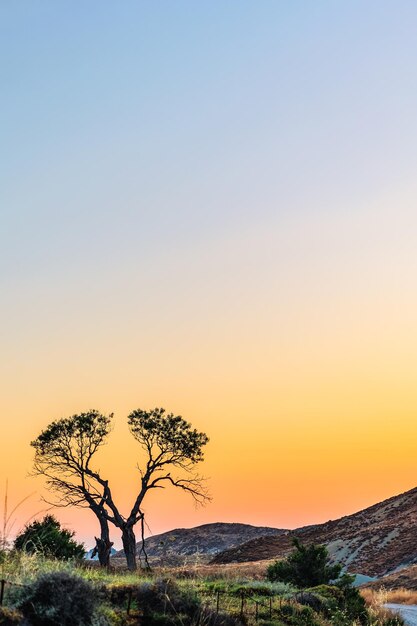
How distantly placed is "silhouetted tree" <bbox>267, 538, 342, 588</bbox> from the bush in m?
20.4

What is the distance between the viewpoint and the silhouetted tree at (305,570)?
30.3 meters

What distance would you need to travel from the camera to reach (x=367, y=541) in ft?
228

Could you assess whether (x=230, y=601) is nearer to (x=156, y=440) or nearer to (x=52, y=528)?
(x=52, y=528)

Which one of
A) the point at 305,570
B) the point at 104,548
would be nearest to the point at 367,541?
the point at 104,548

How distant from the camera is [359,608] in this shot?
76.2ft

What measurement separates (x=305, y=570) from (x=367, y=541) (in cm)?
4223

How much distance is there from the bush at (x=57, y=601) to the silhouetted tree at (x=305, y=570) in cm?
2042

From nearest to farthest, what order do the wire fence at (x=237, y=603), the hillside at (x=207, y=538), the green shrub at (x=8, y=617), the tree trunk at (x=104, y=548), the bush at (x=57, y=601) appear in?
the green shrub at (x=8, y=617) < the bush at (x=57, y=601) < the wire fence at (x=237, y=603) < the tree trunk at (x=104, y=548) < the hillside at (x=207, y=538)

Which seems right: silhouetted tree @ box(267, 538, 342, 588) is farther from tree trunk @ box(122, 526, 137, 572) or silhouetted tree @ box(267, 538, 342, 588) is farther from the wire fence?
tree trunk @ box(122, 526, 137, 572)

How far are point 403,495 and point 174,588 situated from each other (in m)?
84.4

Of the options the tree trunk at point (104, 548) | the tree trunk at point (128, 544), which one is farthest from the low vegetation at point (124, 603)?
the tree trunk at point (128, 544)

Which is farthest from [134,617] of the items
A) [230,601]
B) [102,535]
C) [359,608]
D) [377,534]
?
[377,534]

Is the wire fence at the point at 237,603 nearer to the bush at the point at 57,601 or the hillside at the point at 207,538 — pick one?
the bush at the point at 57,601

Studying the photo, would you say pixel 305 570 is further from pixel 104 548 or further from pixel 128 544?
pixel 128 544
